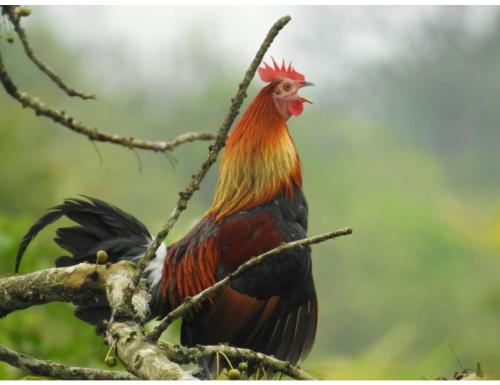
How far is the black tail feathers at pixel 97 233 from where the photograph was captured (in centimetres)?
299

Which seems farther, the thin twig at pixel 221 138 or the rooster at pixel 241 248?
the rooster at pixel 241 248

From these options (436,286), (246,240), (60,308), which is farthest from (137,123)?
(246,240)

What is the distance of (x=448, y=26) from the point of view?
21828 millimetres

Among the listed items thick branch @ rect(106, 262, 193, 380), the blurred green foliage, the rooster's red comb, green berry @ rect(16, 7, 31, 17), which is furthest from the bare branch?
the blurred green foliage

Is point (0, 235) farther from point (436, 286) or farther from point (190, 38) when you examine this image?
point (190, 38)

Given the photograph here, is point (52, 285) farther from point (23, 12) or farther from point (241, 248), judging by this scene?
point (241, 248)

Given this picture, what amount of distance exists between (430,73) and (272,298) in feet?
72.3

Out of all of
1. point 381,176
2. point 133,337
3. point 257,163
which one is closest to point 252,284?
point 257,163

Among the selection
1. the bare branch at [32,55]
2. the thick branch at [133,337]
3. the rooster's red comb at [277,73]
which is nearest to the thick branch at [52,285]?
the thick branch at [133,337]

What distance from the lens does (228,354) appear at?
203cm

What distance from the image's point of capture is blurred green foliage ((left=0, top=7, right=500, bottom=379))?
1487 cm

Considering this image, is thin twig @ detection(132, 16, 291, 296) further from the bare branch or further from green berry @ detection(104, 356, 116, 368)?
the bare branch

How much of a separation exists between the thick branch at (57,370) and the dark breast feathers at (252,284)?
811 mm

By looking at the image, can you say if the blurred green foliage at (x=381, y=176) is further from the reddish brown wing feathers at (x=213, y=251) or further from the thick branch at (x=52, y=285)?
the thick branch at (x=52, y=285)
